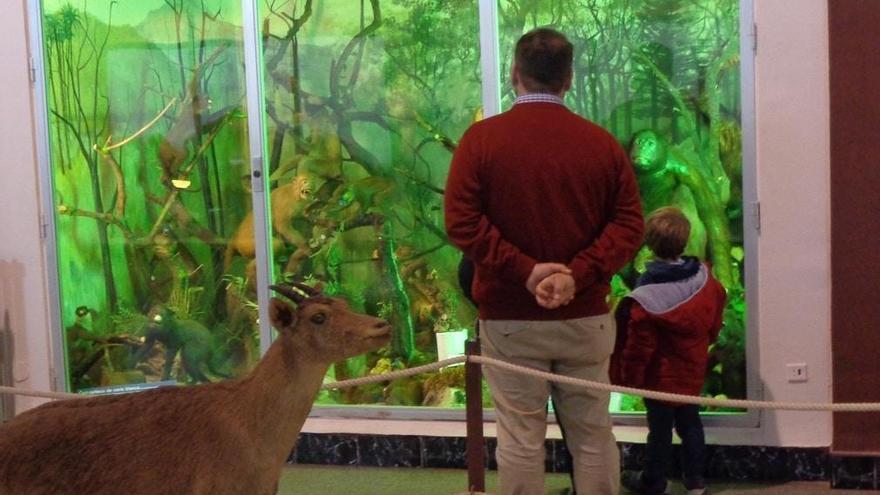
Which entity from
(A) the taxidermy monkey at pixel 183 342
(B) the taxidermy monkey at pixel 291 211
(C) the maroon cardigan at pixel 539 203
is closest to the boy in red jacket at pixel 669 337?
(C) the maroon cardigan at pixel 539 203

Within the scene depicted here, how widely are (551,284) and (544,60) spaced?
740 millimetres

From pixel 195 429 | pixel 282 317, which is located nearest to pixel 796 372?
pixel 282 317

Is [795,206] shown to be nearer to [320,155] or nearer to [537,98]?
[537,98]

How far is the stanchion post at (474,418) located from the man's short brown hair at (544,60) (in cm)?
100

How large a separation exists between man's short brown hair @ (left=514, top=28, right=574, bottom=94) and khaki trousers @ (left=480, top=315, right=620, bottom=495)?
78cm

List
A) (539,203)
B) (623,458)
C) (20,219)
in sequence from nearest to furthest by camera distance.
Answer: (539,203)
(623,458)
(20,219)

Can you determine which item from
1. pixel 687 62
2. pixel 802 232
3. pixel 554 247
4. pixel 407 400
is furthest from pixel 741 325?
pixel 554 247

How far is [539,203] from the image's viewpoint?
12.9 ft

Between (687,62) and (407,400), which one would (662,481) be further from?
(687,62)

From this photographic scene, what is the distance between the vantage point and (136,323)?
7.18 m

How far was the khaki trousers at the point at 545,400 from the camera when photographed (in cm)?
403

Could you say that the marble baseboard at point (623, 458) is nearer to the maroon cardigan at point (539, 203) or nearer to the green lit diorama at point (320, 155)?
the green lit diorama at point (320, 155)

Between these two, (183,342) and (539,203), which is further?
(183,342)

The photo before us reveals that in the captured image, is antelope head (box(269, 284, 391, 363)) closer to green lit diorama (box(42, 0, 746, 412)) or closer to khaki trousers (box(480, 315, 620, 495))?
khaki trousers (box(480, 315, 620, 495))
